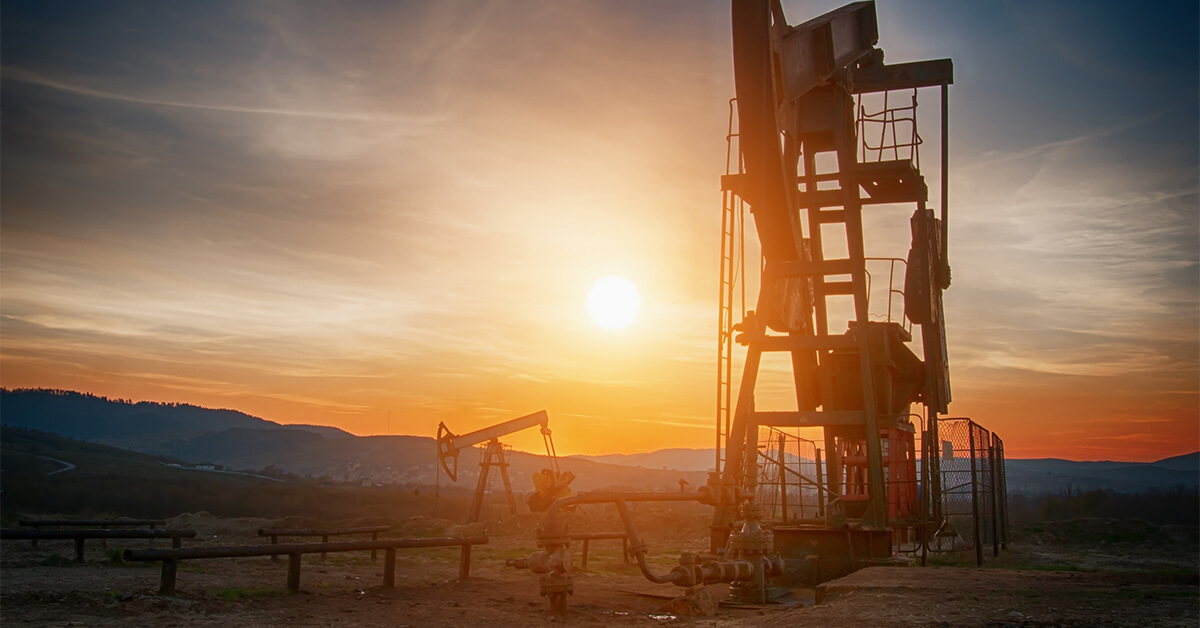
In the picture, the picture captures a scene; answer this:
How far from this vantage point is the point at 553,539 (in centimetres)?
876

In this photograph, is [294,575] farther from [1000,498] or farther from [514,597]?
[1000,498]

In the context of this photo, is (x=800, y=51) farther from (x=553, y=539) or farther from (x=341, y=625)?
(x=341, y=625)

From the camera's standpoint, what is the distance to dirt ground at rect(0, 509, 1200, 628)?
789 cm

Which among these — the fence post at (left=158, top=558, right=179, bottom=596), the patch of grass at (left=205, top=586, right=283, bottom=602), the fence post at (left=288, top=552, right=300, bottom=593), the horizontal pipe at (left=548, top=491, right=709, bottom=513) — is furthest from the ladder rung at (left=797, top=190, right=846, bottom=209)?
the fence post at (left=158, top=558, right=179, bottom=596)

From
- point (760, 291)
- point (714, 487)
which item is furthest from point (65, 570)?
point (760, 291)

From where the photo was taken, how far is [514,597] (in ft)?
33.9

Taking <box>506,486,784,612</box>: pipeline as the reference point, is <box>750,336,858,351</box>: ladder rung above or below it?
above

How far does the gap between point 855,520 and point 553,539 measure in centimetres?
788

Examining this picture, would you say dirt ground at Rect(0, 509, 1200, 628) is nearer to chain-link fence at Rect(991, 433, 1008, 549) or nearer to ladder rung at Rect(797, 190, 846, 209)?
chain-link fence at Rect(991, 433, 1008, 549)

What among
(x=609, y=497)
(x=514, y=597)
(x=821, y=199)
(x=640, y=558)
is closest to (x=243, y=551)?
(x=514, y=597)

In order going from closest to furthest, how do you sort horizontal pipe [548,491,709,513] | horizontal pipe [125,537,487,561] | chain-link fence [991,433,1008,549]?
horizontal pipe [125,537,487,561], horizontal pipe [548,491,709,513], chain-link fence [991,433,1008,549]

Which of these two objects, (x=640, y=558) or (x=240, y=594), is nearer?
(x=640, y=558)

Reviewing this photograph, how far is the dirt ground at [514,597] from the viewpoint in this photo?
789 centimetres

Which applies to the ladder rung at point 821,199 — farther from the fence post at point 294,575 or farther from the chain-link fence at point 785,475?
the fence post at point 294,575
